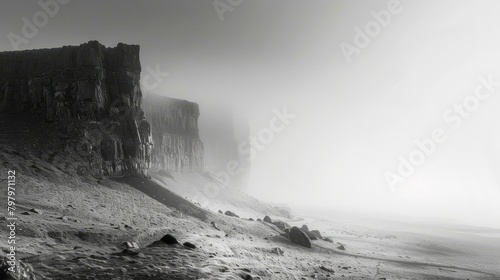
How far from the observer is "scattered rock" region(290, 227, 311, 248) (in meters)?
27.5

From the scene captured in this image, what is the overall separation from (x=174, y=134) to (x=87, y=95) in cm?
4591

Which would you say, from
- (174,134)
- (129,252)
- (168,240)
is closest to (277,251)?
(168,240)

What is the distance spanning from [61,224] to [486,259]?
36591 mm

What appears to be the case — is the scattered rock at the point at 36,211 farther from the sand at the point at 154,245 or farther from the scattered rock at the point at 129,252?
the scattered rock at the point at 129,252

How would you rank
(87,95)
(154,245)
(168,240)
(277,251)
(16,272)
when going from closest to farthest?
(16,272) < (154,245) < (168,240) < (277,251) < (87,95)

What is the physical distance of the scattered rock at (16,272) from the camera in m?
9.38

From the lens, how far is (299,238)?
2803 cm

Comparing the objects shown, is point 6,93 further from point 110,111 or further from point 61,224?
point 61,224

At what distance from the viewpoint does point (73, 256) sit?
12953 millimetres

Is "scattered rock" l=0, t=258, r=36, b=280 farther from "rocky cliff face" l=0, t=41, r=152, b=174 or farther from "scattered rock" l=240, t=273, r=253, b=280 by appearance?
"rocky cliff face" l=0, t=41, r=152, b=174

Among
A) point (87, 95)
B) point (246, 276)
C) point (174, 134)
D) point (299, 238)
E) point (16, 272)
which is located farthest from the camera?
point (174, 134)

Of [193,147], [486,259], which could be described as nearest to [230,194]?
[193,147]

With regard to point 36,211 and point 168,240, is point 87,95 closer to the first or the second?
point 36,211

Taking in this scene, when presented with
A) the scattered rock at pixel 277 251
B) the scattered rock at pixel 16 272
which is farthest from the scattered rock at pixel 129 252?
the scattered rock at pixel 277 251
